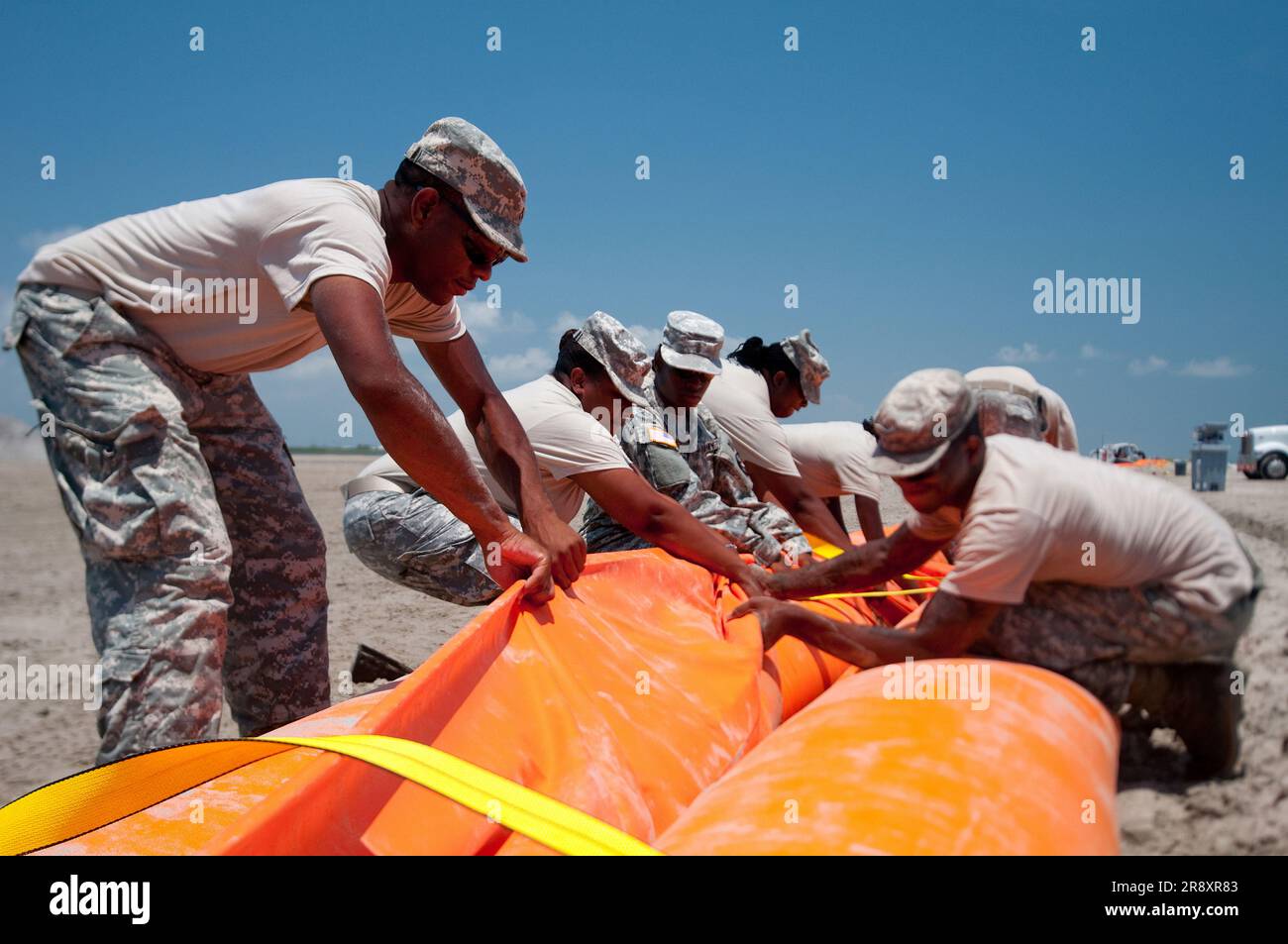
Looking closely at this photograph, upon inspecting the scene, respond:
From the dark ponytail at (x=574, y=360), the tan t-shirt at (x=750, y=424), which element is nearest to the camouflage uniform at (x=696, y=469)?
the tan t-shirt at (x=750, y=424)

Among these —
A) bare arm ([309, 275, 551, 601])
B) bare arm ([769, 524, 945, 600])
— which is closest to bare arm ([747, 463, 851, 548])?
bare arm ([769, 524, 945, 600])

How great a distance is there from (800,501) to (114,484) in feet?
11.0

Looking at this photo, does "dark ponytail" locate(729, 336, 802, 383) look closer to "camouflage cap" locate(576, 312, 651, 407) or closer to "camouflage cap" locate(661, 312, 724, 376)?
"camouflage cap" locate(661, 312, 724, 376)

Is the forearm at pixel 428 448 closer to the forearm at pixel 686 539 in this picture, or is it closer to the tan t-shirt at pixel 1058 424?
the forearm at pixel 686 539

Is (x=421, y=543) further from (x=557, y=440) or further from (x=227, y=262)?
(x=227, y=262)

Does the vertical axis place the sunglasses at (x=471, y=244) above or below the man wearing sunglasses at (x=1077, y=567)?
above

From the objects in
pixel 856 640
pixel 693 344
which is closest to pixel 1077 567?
pixel 856 640

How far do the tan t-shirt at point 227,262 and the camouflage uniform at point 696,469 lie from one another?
1.70m

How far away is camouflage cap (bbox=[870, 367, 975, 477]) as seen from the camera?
1.36 m

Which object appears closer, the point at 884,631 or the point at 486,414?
the point at 884,631

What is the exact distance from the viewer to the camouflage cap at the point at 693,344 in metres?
4.57

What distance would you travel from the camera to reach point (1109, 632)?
1270mm

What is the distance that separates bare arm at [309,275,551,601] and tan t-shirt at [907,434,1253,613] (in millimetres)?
1225

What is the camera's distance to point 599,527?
3.93m
